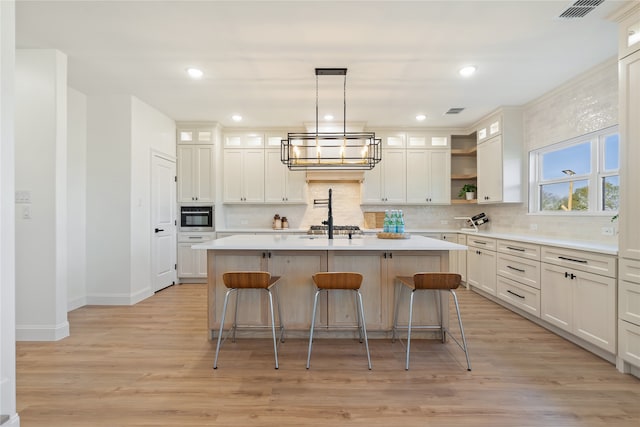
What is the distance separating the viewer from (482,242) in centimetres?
474

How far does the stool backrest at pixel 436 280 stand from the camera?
101 inches

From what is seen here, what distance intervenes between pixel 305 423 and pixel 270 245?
1419 millimetres

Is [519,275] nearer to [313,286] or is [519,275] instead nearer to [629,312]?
[629,312]

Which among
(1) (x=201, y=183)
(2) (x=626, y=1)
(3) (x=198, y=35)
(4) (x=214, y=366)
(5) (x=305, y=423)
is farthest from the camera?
(1) (x=201, y=183)

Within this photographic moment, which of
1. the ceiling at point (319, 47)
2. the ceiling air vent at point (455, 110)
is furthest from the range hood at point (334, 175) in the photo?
the ceiling air vent at point (455, 110)

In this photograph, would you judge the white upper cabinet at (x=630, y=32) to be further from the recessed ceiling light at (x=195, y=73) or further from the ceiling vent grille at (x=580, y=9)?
the recessed ceiling light at (x=195, y=73)

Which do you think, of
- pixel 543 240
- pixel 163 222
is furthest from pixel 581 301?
pixel 163 222

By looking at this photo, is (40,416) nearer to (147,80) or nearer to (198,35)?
(198,35)

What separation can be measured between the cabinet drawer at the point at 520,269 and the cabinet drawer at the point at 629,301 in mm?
981

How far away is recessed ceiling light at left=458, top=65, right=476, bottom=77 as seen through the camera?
3465mm

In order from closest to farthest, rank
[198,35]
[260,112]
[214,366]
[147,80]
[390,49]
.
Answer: [214,366] → [198,35] → [390,49] → [147,80] → [260,112]

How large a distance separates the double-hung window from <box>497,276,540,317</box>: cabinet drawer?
1.09 m

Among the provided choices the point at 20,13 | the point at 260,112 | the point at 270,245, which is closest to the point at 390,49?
the point at 270,245

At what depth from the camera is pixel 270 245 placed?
2.90m
